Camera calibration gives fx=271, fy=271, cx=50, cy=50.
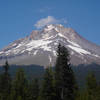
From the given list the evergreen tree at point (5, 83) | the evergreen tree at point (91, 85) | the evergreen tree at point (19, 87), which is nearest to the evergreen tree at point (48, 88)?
the evergreen tree at point (19, 87)

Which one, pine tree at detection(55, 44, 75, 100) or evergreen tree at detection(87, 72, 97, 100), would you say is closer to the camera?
pine tree at detection(55, 44, 75, 100)

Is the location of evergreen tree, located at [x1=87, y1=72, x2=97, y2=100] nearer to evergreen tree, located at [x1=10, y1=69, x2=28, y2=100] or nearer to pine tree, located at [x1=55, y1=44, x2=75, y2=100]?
pine tree, located at [x1=55, y1=44, x2=75, y2=100]

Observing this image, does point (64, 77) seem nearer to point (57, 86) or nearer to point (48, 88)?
point (57, 86)

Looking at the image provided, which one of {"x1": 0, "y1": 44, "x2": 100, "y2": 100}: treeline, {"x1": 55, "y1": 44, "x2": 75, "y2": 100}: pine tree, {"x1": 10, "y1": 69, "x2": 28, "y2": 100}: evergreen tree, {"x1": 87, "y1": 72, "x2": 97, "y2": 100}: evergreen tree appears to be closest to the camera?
{"x1": 55, "y1": 44, "x2": 75, "y2": 100}: pine tree

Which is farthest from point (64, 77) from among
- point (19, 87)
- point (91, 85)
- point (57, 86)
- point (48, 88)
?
point (19, 87)

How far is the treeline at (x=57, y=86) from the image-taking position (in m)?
46.9

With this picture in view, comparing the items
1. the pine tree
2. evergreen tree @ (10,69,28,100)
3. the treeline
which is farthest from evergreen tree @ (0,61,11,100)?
the pine tree

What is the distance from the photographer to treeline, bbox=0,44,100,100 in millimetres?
46875

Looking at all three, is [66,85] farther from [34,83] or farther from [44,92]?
[34,83]

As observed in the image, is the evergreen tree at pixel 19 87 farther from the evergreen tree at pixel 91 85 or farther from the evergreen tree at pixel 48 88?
the evergreen tree at pixel 91 85

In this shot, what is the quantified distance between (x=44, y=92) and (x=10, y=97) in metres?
8.31

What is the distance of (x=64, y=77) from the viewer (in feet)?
153

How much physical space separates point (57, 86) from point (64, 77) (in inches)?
93.2

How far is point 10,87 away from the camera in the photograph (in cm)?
6294
